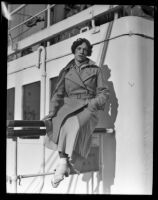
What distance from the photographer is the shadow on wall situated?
1975mm

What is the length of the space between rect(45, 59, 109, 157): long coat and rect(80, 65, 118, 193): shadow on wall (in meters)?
0.11

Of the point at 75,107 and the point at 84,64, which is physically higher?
the point at 84,64

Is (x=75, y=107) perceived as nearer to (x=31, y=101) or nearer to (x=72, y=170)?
(x=72, y=170)

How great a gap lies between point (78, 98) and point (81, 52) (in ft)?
1.10

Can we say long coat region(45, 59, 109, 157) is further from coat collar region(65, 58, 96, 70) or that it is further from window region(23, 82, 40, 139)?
window region(23, 82, 40, 139)

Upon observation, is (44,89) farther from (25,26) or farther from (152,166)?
(152,166)

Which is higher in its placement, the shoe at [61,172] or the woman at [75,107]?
the woman at [75,107]

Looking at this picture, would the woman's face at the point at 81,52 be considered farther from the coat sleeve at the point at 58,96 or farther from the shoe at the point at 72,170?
the shoe at the point at 72,170

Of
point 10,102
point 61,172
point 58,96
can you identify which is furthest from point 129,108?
point 10,102

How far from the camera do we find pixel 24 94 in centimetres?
236

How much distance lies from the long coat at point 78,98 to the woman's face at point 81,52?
43 mm

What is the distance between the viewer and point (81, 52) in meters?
1.95

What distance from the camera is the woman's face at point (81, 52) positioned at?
76.7 inches

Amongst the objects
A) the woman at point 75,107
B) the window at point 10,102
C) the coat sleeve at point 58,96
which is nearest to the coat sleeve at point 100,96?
the woman at point 75,107
